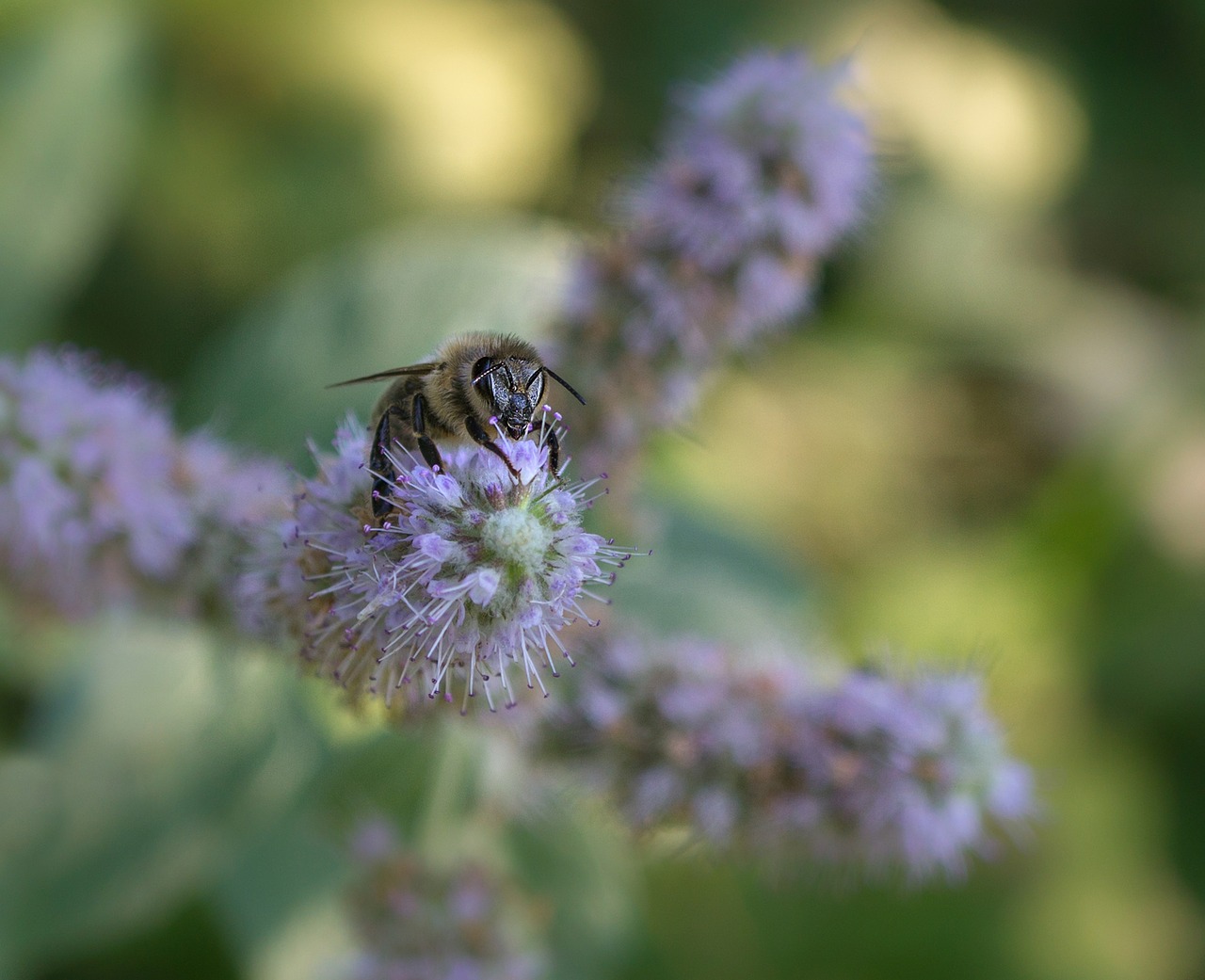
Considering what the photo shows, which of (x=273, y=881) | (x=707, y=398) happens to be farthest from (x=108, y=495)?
(x=707, y=398)

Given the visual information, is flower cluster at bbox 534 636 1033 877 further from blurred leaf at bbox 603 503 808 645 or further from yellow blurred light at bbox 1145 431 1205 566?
yellow blurred light at bbox 1145 431 1205 566

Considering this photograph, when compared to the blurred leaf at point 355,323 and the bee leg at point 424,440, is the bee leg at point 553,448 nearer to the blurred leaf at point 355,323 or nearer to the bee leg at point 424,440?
the bee leg at point 424,440

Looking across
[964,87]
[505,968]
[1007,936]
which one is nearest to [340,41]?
[964,87]

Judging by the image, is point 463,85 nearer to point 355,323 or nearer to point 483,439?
point 355,323

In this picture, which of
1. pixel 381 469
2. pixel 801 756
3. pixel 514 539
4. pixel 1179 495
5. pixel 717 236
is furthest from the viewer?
pixel 1179 495

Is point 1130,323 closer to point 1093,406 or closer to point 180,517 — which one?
point 1093,406

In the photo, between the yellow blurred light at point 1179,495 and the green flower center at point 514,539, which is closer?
the green flower center at point 514,539

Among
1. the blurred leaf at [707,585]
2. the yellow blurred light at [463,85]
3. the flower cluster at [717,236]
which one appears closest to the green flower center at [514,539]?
the flower cluster at [717,236]

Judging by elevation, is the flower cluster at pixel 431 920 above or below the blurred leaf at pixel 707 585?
below
